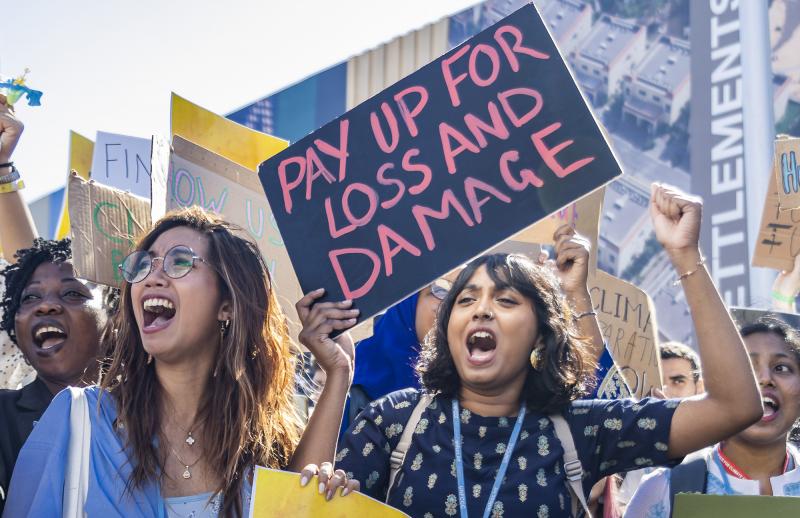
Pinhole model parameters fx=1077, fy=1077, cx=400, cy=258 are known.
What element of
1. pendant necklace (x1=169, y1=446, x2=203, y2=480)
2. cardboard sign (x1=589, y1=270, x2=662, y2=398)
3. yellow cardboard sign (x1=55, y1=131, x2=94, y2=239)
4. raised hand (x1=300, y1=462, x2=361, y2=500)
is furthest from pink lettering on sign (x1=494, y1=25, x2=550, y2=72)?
yellow cardboard sign (x1=55, y1=131, x2=94, y2=239)

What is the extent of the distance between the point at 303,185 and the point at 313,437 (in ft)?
2.12

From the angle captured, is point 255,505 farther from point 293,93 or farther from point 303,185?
point 293,93

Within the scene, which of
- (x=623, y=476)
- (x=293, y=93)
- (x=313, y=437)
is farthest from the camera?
Answer: (x=293, y=93)

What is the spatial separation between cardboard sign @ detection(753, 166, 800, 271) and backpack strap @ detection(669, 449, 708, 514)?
65.4 inches

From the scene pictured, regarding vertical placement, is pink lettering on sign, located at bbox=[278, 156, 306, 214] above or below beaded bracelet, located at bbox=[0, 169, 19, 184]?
below

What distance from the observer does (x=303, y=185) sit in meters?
2.76

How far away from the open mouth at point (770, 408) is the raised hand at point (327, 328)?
1348mm

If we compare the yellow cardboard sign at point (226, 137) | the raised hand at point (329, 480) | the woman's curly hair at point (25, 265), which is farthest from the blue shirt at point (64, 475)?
the yellow cardboard sign at point (226, 137)

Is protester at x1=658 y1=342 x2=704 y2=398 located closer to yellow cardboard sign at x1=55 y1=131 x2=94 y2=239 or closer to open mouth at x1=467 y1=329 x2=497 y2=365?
open mouth at x1=467 y1=329 x2=497 y2=365

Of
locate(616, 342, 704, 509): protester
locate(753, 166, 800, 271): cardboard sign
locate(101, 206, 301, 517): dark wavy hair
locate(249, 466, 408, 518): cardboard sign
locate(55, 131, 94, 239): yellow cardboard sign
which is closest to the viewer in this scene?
locate(249, 466, 408, 518): cardboard sign

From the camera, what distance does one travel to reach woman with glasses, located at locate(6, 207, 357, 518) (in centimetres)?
236

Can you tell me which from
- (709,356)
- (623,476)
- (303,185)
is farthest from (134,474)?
(623,476)

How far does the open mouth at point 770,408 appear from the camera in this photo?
3.21 m

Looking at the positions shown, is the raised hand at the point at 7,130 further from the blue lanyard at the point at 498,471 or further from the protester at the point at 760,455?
the protester at the point at 760,455
